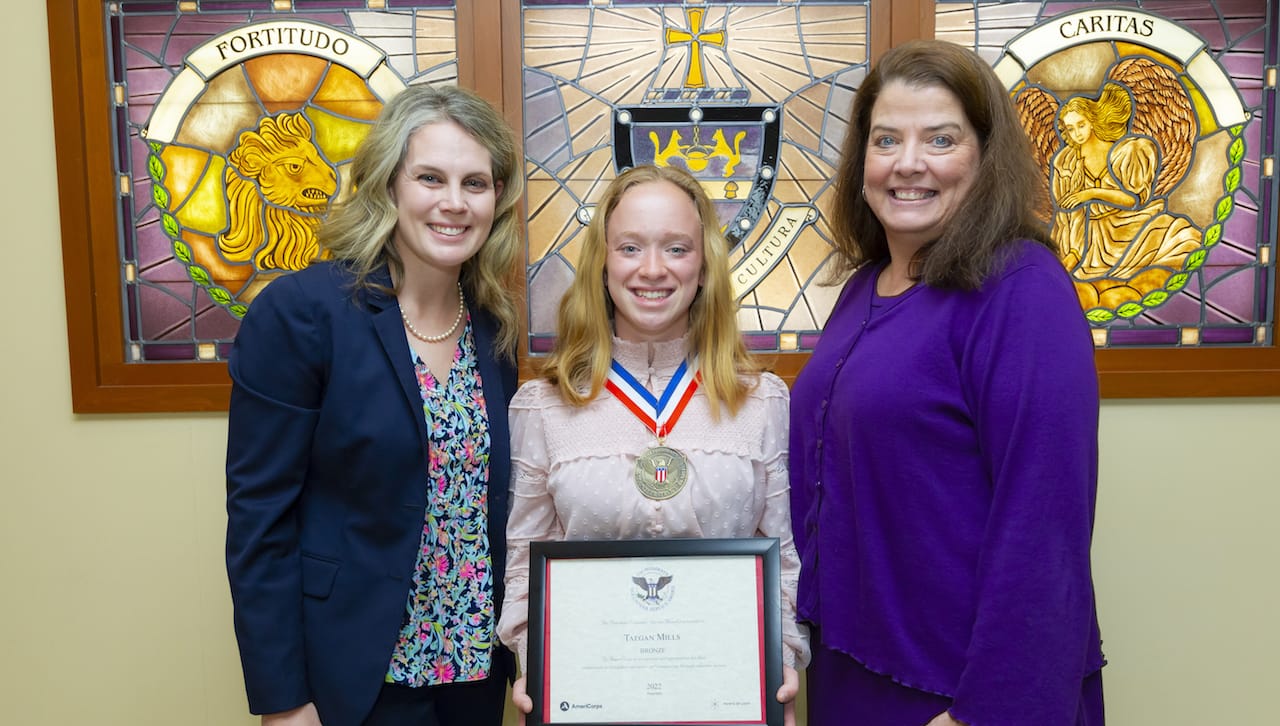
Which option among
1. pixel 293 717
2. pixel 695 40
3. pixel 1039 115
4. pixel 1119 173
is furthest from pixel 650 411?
pixel 1119 173

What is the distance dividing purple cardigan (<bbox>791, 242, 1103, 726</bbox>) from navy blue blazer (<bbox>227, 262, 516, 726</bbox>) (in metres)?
0.80

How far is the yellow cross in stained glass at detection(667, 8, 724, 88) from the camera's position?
233cm

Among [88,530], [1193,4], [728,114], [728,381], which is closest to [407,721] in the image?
[728,381]

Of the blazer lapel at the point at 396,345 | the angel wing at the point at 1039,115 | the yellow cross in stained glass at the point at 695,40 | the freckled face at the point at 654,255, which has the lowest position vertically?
the blazer lapel at the point at 396,345

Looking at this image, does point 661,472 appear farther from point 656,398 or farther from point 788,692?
point 788,692

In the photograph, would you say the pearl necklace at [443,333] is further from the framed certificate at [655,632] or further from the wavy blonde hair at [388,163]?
the framed certificate at [655,632]

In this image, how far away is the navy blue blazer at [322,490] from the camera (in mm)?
1513

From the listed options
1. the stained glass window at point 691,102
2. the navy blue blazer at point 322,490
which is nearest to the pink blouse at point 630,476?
the navy blue blazer at point 322,490

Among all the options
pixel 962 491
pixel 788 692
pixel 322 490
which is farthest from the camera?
pixel 322 490

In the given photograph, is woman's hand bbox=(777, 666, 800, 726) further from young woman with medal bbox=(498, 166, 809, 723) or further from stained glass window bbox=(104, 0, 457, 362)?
stained glass window bbox=(104, 0, 457, 362)

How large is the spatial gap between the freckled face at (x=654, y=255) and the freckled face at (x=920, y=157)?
0.39 metres

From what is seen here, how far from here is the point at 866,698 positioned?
1.52m

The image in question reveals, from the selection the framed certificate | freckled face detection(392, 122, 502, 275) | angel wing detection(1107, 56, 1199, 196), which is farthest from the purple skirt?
angel wing detection(1107, 56, 1199, 196)

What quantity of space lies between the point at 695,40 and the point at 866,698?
1.78 m
